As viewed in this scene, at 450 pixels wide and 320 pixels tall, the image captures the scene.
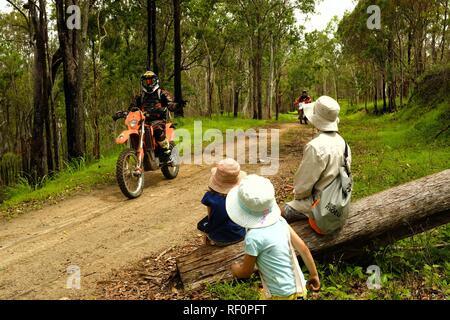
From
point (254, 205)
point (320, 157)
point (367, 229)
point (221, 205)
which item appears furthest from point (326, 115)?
point (254, 205)


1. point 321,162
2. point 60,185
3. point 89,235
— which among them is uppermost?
point 321,162

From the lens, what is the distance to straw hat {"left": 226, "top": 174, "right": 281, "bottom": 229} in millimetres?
3287

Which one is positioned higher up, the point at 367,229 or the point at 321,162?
the point at 321,162

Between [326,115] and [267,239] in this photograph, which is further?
[326,115]

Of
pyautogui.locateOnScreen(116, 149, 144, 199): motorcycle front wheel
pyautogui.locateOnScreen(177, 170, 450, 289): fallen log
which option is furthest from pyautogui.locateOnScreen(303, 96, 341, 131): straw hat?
pyautogui.locateOnScreen(116, 149, 144, 199): motorcycle front wheel

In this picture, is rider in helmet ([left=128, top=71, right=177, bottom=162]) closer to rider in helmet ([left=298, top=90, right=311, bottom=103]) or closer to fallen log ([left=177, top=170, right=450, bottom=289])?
fallen log ([left=177, top=170, right=450, bottom=289])

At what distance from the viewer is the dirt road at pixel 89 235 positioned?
5.26 metres

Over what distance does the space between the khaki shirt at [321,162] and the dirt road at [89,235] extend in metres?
2.48

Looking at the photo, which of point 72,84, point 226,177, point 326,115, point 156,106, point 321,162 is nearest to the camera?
point 321,162

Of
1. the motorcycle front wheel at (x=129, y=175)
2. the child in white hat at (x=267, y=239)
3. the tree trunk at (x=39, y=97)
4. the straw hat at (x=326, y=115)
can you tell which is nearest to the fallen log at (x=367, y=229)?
the straw hat at (x=326, y=115)

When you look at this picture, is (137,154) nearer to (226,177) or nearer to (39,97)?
(226,177)

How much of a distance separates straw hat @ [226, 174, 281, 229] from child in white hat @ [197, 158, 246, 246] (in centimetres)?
125

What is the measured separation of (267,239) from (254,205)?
0.94 feet

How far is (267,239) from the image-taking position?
11.0ft
